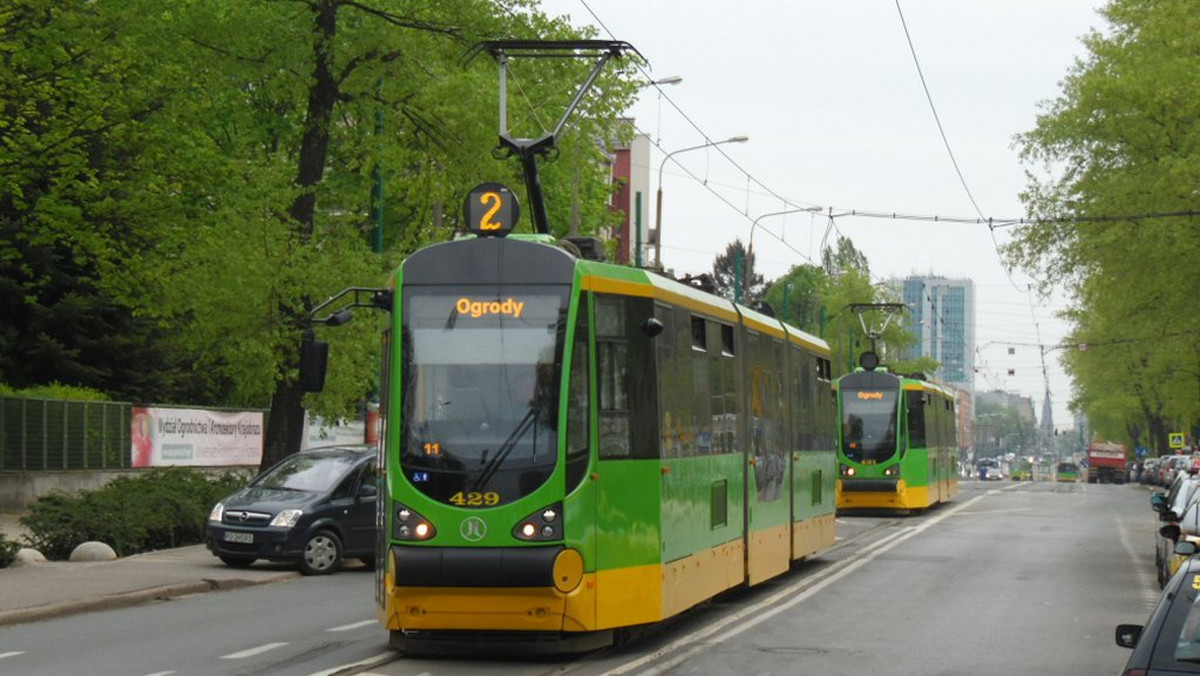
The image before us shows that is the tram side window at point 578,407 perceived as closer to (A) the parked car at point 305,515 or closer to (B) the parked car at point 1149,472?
(A) the parked car at point 305,515

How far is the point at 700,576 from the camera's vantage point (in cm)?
1639

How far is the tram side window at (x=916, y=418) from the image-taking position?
137 feet

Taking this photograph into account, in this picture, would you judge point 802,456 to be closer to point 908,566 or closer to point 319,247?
point 908,566

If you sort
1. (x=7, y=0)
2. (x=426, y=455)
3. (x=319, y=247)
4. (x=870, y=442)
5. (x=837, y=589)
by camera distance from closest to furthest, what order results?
(x=426, y=455)
(x=837, y=589)
(x=7, y=0)
(x=319, y=247)
(x=870, y=442)

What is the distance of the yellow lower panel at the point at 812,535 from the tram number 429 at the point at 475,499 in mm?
9753

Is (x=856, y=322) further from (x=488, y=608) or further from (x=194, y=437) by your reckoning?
(x=488, y=608)

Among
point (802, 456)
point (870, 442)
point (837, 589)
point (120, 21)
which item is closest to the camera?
point (837, 589)

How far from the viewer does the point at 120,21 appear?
90.5 feet

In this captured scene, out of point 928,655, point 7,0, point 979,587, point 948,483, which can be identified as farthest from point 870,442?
point 928,655

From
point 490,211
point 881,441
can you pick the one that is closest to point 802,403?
point 490,211

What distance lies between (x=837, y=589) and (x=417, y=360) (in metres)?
8.75

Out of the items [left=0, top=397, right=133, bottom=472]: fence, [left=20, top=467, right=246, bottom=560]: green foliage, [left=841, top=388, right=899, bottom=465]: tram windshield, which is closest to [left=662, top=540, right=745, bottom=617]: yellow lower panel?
[left=20, top=467, right=246, bottom=560]: green foliage

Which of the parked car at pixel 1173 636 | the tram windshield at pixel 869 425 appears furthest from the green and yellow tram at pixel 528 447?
the tram windshield at pixel 869 425

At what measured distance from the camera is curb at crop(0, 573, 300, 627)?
17.0 metres
